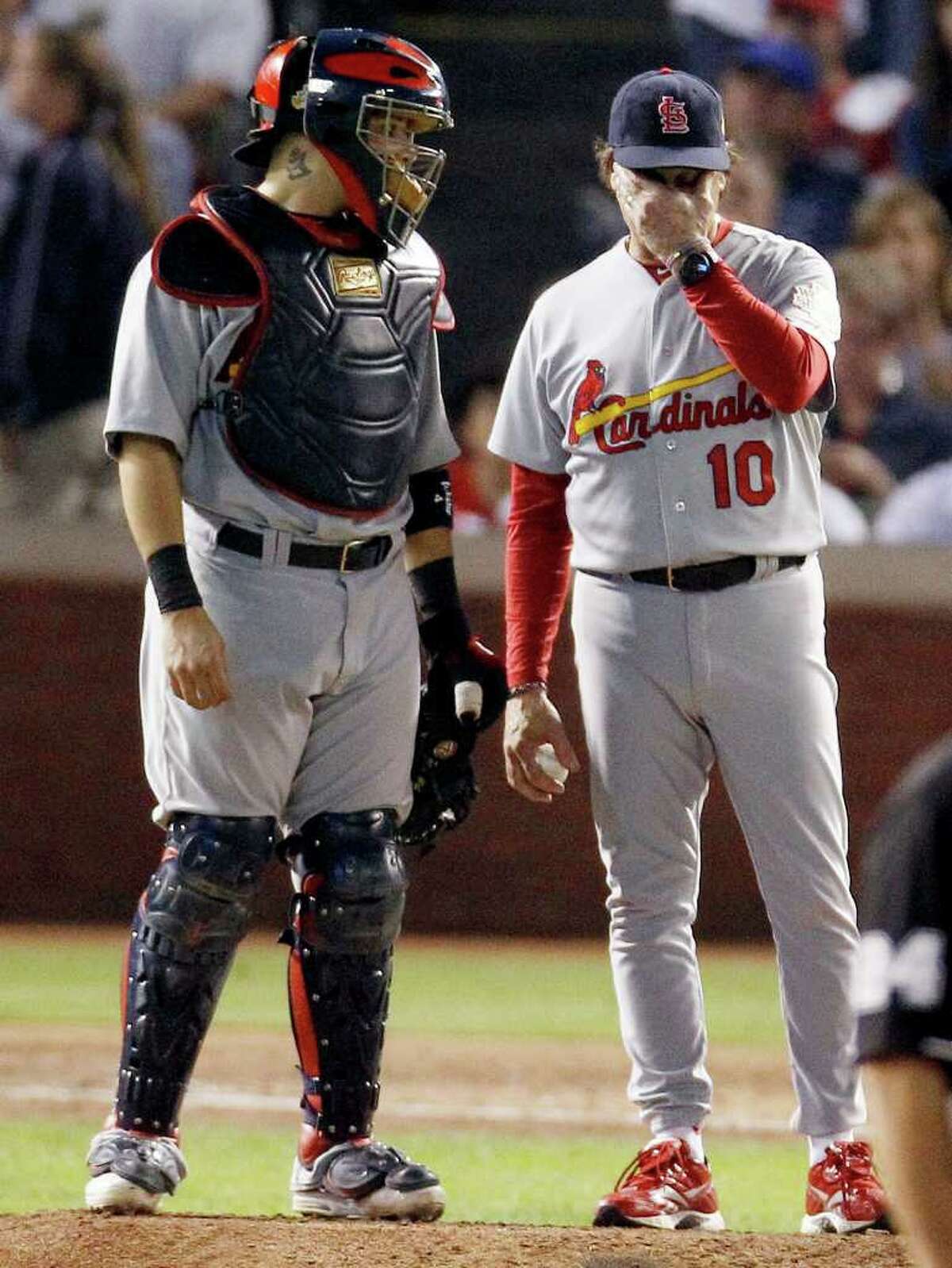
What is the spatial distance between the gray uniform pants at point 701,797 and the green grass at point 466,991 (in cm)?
315

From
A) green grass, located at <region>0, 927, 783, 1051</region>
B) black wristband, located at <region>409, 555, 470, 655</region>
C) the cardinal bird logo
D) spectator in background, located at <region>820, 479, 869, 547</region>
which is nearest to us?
the cardinal bird logo

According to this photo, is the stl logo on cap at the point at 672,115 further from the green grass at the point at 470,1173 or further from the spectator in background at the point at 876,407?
the spectator in background at the point at 876,407

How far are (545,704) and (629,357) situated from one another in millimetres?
618

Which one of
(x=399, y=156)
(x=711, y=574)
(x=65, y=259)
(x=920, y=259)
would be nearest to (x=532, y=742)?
(x=711, y=574)

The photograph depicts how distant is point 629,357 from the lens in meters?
3.71

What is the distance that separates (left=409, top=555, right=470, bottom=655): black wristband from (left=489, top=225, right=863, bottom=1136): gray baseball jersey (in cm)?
24

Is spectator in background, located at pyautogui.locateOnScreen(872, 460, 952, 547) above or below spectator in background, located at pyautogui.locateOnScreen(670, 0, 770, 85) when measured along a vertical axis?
below

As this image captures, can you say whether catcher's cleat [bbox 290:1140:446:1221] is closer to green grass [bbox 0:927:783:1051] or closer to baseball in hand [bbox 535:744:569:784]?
baseball in hand [bbox 535:744:569:784]

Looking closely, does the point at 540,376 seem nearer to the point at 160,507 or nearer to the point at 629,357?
the point at 629,357

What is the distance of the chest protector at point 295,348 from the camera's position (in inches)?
139

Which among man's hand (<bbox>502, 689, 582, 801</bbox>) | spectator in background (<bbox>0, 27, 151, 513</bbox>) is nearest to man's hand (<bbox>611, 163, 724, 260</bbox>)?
man's hand (<bbox>502, 689, 582, 801</bbox>)

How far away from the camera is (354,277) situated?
3.61m

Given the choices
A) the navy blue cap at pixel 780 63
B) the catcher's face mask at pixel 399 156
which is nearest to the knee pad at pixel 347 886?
the catcher's face mask at pixel 399 156

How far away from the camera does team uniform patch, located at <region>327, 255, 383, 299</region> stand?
11.8 feet
